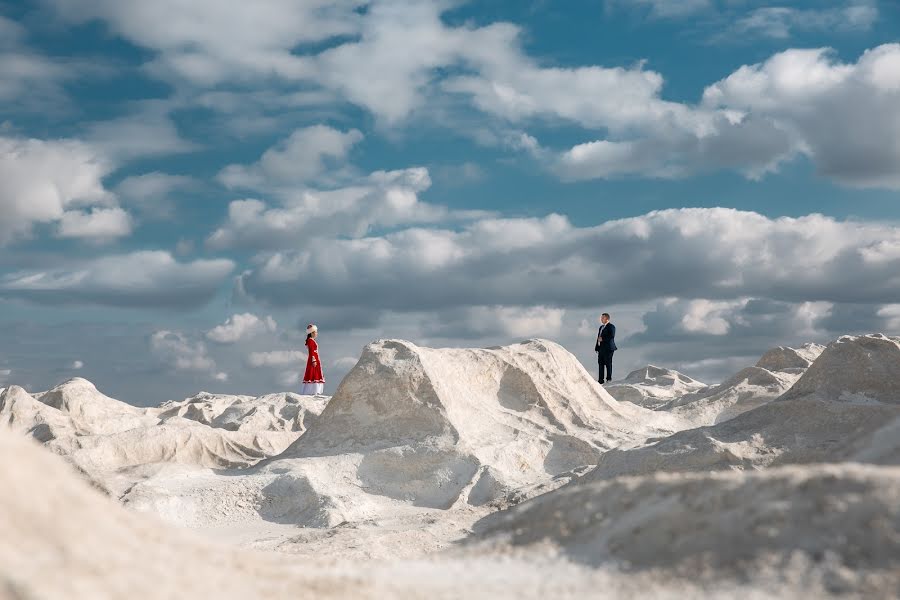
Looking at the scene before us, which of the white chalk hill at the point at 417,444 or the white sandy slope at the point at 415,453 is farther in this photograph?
the white chalk hill at the point at 417,444

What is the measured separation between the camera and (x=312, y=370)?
14.9 m

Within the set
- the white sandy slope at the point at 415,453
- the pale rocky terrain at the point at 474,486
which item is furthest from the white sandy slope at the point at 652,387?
the white sandy slope at the point at 415,453

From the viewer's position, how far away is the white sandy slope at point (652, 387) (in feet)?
49.2

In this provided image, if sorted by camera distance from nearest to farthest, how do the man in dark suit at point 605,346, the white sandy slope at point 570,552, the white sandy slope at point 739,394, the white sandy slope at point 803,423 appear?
the white sandy slope at point 570,552
the white sandy slope at point 803,423
the white sandy slope at point 739,394
the man in dark suit at point 605,346

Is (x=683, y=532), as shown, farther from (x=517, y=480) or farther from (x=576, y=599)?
(x=517, y=480)

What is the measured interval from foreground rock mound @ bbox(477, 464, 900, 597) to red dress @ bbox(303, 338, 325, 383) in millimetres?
11346

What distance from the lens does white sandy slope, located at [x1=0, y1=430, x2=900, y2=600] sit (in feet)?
8.41

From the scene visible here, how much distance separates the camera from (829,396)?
760 centimetres

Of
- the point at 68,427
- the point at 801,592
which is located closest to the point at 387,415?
the point at 68,427

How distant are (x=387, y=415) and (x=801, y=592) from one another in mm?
6844

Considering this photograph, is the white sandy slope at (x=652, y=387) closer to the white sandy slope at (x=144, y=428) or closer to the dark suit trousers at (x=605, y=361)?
the dark suit trousers at (x=605, y=361)

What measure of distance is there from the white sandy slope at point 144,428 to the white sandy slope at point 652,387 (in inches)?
212

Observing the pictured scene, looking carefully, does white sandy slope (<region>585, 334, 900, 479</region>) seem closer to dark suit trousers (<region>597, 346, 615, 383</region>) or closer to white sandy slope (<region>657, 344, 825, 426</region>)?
white sandy slope (<region>657, 344, 825, 426</region>)

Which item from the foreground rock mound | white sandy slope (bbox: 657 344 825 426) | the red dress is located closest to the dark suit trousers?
white sandy slope (bbox: 657 344 825 426)
